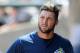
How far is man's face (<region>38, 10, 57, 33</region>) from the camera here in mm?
2357

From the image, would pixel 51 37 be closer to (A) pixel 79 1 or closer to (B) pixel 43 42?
(B) pixel 43 42

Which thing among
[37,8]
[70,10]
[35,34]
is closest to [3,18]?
[37,8]

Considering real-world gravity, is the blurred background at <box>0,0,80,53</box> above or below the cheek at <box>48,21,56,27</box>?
below

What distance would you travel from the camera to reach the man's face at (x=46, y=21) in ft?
7.73

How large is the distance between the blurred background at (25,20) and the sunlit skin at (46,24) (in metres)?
1.03

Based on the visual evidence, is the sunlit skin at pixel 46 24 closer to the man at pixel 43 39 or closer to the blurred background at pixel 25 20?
the man at pixel 43 39

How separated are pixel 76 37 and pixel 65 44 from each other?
1283 mm

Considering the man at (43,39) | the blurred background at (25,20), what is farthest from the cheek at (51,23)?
the blurred background at (25,20)

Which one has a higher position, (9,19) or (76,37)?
(9,19)

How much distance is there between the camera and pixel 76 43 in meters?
3.70

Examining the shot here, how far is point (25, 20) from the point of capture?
12.1 ft

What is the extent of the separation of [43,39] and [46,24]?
0.12m

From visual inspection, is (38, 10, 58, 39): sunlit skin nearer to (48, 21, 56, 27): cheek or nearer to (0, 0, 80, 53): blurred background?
(48, 21, 56, 27): cheek

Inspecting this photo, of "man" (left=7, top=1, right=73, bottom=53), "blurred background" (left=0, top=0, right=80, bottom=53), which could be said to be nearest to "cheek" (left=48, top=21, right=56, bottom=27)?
"man" (left=7, top=1, right=73, bottom=53)
